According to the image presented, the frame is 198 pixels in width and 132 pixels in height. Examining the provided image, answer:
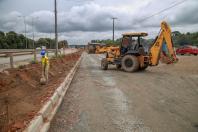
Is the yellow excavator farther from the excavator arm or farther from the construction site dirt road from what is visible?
the construction site dirt road

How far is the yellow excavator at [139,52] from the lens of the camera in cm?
1872

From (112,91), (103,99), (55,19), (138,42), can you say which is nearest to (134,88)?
(112,91)

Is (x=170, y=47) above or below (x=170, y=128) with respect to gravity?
above

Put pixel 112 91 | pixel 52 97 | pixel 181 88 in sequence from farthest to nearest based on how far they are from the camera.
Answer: pixel 181 88, pixel 112 91, pixel 52 97

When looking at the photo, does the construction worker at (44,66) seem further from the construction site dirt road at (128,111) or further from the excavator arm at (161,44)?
the excavator arm at (161,44)

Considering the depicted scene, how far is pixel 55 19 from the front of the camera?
3188 cm

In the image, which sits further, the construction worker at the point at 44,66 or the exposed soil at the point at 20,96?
the construction worker at the point at 44,66

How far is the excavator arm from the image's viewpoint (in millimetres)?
18625

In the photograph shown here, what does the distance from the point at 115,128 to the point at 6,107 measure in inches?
126

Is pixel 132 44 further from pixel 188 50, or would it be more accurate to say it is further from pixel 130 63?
pixel 188 50

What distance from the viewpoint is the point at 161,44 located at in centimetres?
1884

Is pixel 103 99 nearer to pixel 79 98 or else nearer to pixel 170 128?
pixel 79 98

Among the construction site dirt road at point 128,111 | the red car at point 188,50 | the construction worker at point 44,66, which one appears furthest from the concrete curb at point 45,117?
the red car at point 188,50

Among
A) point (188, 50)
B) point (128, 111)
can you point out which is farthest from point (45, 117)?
point (188, 50)
